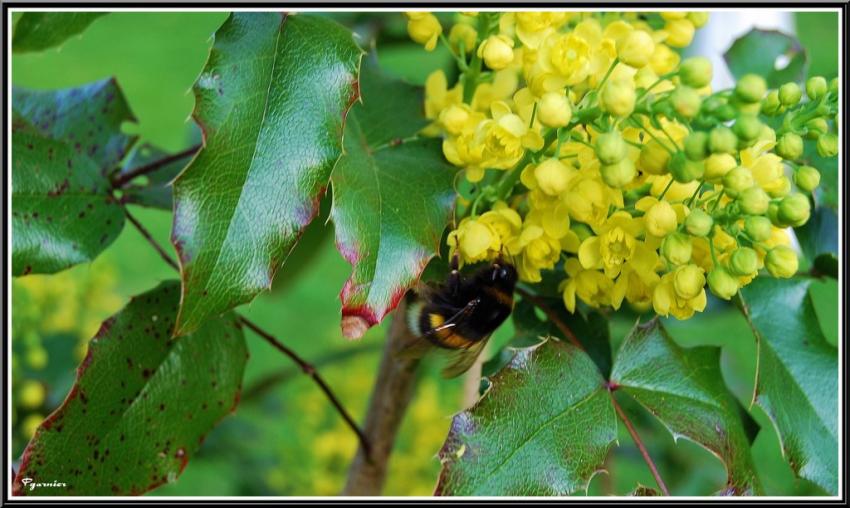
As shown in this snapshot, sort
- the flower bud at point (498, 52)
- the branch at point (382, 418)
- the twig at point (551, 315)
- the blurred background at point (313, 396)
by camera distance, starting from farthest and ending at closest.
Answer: the blurred background at point (313, 396)
the branch at point (382, 418)
the twig at point (551, 315)
the flower bud at point (498, 52)

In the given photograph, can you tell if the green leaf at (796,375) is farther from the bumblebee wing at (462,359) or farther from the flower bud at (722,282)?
the bumblebee wing at (462,359)

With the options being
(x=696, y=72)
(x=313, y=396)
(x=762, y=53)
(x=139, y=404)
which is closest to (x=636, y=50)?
(x=696, y=72)

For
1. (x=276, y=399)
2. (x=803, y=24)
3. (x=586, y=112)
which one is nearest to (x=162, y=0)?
(x=586, y=112)

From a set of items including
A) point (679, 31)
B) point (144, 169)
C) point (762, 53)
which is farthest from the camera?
point (762, 53)

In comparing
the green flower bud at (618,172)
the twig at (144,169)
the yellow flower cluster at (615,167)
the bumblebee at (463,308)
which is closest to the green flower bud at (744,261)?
the yellow flower cluster at (615,167)

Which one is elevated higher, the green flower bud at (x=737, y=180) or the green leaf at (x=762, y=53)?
the green flower bud at (x=737, y=180)

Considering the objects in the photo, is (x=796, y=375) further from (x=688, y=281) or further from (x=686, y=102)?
(x=686, y=102)

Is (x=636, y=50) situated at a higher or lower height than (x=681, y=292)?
higher
